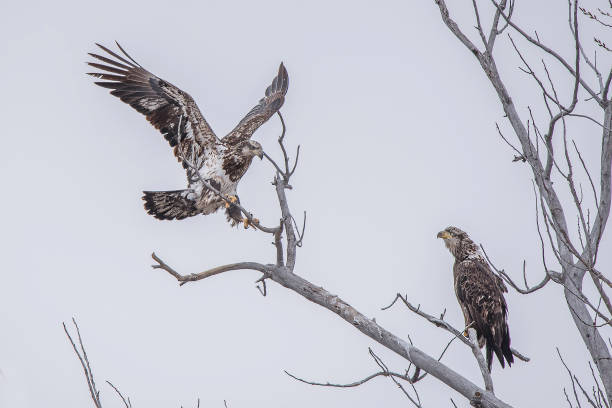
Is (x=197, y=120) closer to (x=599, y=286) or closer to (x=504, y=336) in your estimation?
(x=504, y=336)

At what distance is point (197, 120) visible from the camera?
8.41 m

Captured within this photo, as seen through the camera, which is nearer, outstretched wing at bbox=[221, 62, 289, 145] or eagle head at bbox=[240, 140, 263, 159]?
eagle head at bbox=[240, 140, 263, 159]

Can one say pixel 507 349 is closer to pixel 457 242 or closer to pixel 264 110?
pixel 457 242

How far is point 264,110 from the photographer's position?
31.7 ft

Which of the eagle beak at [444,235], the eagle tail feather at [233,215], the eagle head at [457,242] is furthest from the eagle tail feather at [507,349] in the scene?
the eagle tail feather at [233,215]

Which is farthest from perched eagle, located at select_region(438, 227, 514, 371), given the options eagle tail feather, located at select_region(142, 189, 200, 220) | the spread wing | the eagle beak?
eagle tail feather, located at select_region(142, 189, 200, 220)

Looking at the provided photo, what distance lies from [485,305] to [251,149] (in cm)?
305

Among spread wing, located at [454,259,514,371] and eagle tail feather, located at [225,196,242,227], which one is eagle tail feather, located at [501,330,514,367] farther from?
eagle tail feather, located at [225,196,242,227]

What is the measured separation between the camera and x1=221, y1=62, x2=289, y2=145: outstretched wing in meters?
8.75

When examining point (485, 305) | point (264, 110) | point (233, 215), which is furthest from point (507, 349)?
point (264, 110)

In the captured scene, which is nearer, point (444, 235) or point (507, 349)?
point (507, 349)

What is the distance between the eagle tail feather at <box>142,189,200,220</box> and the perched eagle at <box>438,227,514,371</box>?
3.05m

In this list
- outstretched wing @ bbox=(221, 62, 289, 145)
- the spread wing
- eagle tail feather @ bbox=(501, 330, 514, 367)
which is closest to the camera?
eagle tail feather @ bbox=(501, 330, 514, 367)

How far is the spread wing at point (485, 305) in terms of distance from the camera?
779cm
